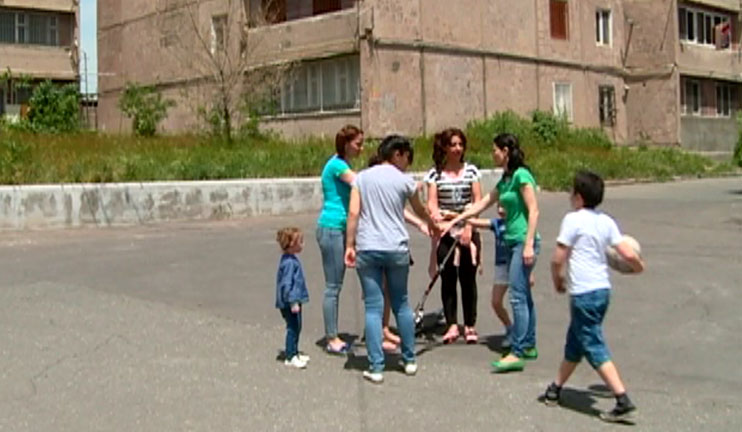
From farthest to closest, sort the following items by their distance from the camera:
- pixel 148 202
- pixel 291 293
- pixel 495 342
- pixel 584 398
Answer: pixel 148 202, pixel 495 342, pixel 291 293, pixel 584 398

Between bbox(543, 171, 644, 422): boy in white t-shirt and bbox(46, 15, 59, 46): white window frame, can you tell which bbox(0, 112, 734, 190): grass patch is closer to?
bbox(543, 171, 644, 422): boy in white t-shirt

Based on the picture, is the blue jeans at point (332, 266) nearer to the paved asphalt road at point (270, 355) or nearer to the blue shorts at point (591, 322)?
the paved asphalt road at point (270, 355)

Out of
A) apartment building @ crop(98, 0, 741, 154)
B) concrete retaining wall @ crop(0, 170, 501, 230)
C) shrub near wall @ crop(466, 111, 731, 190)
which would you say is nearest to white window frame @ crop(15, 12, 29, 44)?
apartment building @ crop(98, 0, 741, 154)

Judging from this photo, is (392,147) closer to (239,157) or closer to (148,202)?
(148,202)

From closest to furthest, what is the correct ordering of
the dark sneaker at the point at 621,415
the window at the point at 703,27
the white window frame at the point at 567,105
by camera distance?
the dark sneaker at the point at 621,415 → the white window frame at the point at 567,105 → the window at the point at 703,27

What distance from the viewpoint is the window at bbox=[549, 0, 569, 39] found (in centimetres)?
3428

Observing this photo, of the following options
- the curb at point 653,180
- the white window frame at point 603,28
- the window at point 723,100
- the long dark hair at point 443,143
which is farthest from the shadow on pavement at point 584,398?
the window at point 723,100

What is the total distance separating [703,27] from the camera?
43.2 m

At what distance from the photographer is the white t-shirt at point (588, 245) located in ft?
19.2

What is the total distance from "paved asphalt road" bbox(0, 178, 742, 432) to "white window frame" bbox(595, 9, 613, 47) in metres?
26.1

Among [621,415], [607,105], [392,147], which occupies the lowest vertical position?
[621,415]

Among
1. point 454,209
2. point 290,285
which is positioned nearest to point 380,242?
point 290,285

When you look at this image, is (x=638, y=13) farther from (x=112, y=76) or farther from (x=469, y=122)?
(x=112, y=76)

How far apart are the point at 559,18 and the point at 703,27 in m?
12.2
